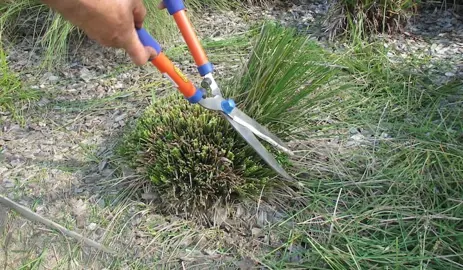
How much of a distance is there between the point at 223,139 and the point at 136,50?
1.61 feet

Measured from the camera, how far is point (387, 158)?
6.19 feet

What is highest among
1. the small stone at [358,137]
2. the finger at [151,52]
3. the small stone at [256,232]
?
the finger at [151,52]

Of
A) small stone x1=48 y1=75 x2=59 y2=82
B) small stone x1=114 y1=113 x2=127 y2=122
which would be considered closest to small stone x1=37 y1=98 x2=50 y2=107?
small stone x1=48 y1=75 x2=59 y2=82

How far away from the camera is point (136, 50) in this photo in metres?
1.40

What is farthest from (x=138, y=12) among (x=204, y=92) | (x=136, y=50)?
(x=204, y=92)

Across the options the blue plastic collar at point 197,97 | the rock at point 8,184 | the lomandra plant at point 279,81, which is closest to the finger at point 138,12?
the blue plastic collar at point 197,97

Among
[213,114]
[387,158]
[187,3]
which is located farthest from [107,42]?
[187,3]

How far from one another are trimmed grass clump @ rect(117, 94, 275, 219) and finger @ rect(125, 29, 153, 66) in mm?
361

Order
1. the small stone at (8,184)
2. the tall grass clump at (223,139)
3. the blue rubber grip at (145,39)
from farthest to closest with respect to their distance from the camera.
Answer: the small stone at (8,184) < the tall grass clump at (223,139) < the blue rubber grip at (145,39)

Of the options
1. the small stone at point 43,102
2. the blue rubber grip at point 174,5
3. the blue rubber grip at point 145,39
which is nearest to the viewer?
the blue rubber grip at point 145,39

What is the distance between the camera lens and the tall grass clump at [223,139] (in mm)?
1709

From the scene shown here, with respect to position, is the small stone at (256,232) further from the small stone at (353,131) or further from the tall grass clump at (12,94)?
the tall grass clump at (12,94)

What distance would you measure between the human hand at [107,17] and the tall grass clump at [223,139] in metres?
0.46

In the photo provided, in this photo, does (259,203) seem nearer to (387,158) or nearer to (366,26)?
(387,158)
